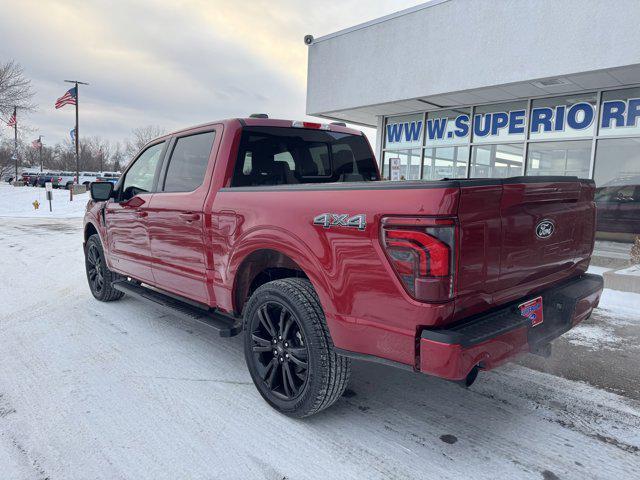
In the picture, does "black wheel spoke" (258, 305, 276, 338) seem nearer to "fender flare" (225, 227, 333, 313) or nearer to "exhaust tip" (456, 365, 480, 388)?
"fender flare" (225, 227, 333, 313)

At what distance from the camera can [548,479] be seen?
7.30 feet

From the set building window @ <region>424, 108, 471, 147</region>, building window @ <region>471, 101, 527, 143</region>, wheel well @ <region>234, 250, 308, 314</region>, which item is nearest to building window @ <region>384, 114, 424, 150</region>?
building window @ <region>424, 108, 471, 147</region>

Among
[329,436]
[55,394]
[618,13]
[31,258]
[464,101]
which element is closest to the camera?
[329,436]

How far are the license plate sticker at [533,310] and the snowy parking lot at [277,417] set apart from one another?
→ 0.69 metres

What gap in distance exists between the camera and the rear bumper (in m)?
2.03

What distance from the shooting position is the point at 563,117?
10.3 metres

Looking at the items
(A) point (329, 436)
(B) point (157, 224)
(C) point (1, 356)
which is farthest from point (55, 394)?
(A) point (329, 436)

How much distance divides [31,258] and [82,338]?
17.5ft

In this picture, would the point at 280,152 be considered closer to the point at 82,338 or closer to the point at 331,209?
the point at 331,209

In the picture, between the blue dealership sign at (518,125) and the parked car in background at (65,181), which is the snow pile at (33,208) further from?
the parked car in background at (65,181)

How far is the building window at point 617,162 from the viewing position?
30.8 ft

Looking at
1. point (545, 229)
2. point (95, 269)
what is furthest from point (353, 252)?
point (95, 269)

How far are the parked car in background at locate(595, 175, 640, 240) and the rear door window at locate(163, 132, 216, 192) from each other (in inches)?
346

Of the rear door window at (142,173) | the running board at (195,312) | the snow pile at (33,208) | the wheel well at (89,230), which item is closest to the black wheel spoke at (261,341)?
the running board at (195,312)
